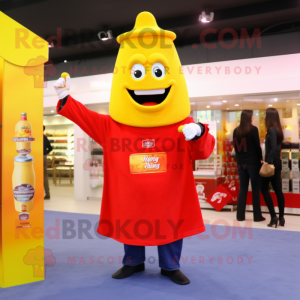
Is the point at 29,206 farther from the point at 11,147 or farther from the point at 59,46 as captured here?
the point at 59,46

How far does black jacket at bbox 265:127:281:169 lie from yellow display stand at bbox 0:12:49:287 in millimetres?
2847

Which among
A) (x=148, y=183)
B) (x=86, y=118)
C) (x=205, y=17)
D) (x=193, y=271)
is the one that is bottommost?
(x=193, y=271)

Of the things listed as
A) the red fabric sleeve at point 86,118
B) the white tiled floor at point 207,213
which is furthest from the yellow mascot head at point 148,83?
the white tiled floor at point 207,213

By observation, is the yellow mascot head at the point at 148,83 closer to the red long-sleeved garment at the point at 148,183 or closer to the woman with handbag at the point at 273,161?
the red long-sleeved garment at the point at 148,183

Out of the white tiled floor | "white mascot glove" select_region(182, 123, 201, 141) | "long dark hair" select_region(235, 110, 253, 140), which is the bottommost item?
the white tiled floor

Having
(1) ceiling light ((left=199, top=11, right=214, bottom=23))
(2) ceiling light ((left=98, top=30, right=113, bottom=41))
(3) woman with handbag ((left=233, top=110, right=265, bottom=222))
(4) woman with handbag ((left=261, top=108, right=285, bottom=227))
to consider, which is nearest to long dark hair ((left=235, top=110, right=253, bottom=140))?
(3) woman with handbag ((left=233, top=110, right=265, bottom=222))

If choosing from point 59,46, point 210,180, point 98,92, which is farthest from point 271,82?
point 59,46

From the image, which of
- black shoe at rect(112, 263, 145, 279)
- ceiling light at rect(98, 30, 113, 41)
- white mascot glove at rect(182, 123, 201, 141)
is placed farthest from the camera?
ceiling light at rect(98, 30, 113, 41)

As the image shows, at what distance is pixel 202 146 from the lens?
2.15 meters

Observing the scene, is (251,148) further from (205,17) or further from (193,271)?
(205,17)

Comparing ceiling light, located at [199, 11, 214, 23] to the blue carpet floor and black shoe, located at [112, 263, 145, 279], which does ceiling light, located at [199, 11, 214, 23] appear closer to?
the blue carpet floor

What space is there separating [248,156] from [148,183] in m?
2.45

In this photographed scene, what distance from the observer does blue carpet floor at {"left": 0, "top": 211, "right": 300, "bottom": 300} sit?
2.19 metres

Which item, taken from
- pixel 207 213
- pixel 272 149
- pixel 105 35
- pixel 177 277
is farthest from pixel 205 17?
pixel 177 277
